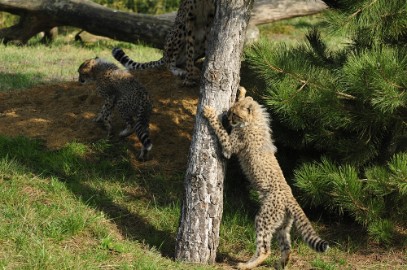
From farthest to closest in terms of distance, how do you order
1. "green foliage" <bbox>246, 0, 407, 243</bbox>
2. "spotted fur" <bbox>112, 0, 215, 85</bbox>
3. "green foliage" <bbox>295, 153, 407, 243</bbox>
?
"spotted fur" <bbox>112, 0, 215, 85</bbox> < "green foliage" <bbox>295, 153, 407, 243</bbox> < "green foliage" <bbox>246, 0, 407, 243</bbox>

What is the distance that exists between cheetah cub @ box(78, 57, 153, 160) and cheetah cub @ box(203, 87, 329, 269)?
1.22m

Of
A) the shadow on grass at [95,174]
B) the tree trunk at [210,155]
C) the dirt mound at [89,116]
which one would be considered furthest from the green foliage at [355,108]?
the dirt mound at [89,116]

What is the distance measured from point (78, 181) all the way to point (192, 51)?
2.05 m

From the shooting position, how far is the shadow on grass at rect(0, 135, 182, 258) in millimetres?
5113

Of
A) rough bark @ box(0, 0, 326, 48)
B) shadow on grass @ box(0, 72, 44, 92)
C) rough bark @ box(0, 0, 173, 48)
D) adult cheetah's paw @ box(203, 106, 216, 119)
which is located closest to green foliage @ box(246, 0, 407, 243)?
adult cheetah's paw @ box(203, 106, 216, 119)

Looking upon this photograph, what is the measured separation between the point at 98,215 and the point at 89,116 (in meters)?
1.75

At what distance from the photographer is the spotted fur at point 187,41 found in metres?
6.82

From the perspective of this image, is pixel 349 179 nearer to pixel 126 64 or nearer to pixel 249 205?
pixel 249 205

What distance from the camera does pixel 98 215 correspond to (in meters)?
5.00

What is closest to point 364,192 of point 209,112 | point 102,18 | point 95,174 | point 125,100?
point 209,112

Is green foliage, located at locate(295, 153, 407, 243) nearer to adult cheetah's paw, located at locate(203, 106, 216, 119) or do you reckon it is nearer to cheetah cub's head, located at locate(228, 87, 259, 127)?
cheetah cub's head, located at locate(228, 87, 259, 127)

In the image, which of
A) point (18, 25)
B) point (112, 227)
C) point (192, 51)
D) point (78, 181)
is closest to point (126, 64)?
point (192, 51)

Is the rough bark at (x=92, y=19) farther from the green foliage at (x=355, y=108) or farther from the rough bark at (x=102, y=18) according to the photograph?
the green foliage at (x=355, y=108)

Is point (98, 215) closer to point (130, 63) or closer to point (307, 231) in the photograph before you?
point (307, 231)
